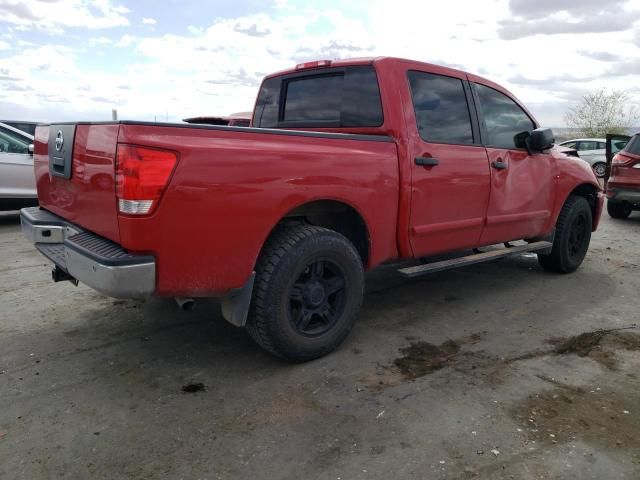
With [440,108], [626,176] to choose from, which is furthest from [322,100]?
[626,176]

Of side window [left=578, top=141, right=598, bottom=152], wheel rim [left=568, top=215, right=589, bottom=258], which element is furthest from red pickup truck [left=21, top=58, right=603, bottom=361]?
side window [left=578, top=141, right=598, bottom=152]

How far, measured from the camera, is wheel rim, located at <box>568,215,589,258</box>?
18.8 feet

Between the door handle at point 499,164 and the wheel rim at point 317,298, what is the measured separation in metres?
1.78

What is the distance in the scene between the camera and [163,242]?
2.66 meters

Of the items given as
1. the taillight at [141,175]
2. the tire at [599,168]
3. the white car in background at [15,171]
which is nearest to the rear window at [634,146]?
the taillight at [141,175]

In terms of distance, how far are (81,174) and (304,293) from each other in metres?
1.43

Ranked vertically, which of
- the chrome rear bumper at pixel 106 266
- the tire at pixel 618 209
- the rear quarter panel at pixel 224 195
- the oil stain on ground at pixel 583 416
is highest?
the rear quarter panel at pixel 224 195

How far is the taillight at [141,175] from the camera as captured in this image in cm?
254

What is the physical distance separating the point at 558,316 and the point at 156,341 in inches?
122

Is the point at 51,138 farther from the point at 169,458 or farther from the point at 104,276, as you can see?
the point at 169,458

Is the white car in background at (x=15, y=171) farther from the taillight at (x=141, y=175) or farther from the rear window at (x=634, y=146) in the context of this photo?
the rear window at (x=634, y=146)

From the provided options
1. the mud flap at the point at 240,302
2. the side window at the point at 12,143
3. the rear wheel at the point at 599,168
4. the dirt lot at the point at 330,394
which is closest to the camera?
the dirt lot at the point at 330,394

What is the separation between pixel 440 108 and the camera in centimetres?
412

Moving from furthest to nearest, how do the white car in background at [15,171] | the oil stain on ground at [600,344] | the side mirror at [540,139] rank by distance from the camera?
the white car in background at [15,171], the side mirror at [540,139], the oil stain on ground at [600,344]
